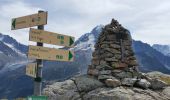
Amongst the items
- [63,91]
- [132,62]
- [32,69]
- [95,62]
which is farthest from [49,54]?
[132,62]

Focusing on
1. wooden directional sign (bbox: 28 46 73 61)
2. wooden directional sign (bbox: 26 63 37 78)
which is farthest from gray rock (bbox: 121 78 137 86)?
wooden directional sign (bbox: 26 63 37 78)

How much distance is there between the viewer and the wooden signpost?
1931cm

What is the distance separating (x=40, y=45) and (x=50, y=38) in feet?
2.01

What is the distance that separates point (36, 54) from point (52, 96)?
9.43 meters

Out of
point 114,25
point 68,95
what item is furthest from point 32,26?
point 114,25

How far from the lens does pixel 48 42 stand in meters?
19.9

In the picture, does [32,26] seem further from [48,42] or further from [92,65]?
[92,65]

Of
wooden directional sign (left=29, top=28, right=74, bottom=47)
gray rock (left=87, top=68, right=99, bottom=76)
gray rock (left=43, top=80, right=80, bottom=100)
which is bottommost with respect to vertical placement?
gray rock (left=43, top=80, right=80, bottom=100)

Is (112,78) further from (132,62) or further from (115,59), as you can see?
(132,62)

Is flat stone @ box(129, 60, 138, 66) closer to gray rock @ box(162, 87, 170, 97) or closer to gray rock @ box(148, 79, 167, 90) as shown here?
gray rock @ box(148, 79, 167, 90)

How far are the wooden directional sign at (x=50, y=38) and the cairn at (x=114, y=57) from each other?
7.67m

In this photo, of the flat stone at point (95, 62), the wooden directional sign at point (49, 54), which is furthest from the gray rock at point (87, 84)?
the wooden directional sign at point (49, 54)

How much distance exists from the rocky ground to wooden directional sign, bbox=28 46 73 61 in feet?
20.1

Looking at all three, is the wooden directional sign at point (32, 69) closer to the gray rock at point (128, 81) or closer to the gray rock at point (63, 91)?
the gray rock at point (63, 91)
